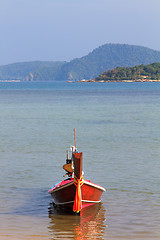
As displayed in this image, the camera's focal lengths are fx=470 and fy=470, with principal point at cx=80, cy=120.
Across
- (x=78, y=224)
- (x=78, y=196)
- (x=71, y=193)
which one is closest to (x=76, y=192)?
(x=78, y=196)

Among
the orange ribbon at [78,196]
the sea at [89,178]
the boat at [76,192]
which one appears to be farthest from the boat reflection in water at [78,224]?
the orange ribbon at [78,196]

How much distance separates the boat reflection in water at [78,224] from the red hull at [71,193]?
13.7 inches

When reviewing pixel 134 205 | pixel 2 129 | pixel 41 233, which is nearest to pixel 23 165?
pixel 134 205

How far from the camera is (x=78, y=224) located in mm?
17297

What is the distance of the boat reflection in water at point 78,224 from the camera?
1631 centimetres

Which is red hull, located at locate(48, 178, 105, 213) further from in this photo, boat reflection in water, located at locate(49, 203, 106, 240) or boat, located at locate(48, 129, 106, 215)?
boat reflection in water, located at locate(49, 203, 106, 240)

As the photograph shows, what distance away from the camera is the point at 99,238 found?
52.5 feet

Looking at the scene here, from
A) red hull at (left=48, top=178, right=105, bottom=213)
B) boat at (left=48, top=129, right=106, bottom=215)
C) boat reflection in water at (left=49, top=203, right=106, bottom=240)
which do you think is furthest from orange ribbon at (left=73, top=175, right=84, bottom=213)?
boat reflection in water at (left=49, top=203, right=106, bottom=240)

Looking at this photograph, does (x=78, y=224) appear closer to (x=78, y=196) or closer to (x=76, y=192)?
(x=78, y=196)

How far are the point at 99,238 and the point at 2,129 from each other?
36.4 meters

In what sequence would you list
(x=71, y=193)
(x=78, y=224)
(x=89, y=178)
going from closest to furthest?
1. (x=78, y=224)
2. (x=71, y=193)
3. (x=89, y=178)

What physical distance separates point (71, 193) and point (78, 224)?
1246 millimetres

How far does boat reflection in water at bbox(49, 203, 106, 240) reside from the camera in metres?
16.3

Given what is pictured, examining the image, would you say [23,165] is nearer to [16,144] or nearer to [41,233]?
[16,144]
